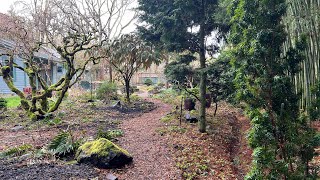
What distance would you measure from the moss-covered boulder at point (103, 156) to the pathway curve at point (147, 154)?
17 centimetres

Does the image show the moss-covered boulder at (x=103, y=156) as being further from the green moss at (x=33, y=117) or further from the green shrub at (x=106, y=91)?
the green shrub at (x=106, y=91)

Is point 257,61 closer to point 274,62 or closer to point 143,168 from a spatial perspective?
point 274,62

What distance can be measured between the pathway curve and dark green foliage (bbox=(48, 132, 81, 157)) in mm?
933

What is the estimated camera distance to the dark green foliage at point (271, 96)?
99.5 inches

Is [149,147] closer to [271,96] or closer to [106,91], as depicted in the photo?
[271,96]

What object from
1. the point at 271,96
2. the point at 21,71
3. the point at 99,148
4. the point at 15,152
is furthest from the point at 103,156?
the point at 21,71

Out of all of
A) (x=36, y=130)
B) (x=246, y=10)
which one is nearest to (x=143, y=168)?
(x=246, y=10)

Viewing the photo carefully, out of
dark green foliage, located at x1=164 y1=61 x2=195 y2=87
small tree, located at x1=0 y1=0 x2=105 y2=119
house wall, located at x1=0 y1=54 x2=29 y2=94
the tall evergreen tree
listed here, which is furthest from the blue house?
dark green foliage, located at x1=164 y1=61 x2=195 y2=87

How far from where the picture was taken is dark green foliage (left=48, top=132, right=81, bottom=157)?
400 centimetres

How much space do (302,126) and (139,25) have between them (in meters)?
5.02

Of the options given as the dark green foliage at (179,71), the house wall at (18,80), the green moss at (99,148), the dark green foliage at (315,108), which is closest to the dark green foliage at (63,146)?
the green moss at (99,148)

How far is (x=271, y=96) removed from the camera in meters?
2.71

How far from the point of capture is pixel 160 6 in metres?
6.09

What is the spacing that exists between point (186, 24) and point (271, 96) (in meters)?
3.49
